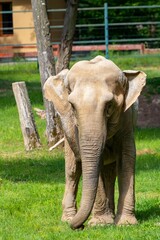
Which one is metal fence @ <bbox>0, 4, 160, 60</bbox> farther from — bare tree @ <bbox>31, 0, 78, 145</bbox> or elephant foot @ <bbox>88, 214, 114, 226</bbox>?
elephant foot @ <bbox>88, 214, 114, 226</bbox>

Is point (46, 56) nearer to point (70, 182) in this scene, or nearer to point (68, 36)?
point (68, 36)

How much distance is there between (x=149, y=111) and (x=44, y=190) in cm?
942

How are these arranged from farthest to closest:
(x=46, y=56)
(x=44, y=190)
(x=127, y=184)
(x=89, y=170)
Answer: (x=46, y=56)
(x=44, y=190)
(x=127, y=184)
(x=89, y=170)

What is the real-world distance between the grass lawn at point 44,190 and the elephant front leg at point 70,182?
0.59 feet

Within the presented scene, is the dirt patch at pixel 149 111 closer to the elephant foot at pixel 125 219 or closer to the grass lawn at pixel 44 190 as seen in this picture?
the grass lawn at pixel 44 190

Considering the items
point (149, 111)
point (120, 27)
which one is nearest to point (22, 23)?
point (120, 27)

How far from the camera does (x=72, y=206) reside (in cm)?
1063

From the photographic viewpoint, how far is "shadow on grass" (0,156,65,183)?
14963 millimetres

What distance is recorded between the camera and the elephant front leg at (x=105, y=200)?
34.1 ft

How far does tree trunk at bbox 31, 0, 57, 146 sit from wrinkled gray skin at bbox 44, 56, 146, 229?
8.08m

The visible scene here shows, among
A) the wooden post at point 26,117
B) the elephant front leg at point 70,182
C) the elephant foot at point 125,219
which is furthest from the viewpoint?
the wooden post at point 26,117

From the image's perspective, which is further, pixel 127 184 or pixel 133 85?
pixel 127 184

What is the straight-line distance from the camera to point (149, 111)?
22312mm

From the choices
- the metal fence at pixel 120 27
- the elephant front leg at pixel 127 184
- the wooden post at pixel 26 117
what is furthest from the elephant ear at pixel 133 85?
the metal fence at pixel 120 27
